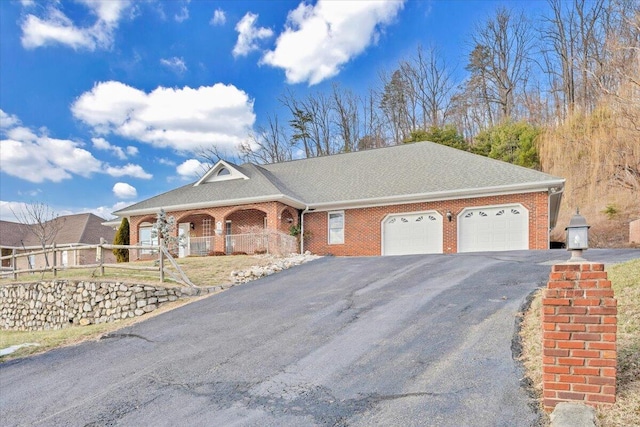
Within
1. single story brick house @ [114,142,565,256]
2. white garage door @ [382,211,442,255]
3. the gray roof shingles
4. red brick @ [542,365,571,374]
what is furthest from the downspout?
red brick @ [542,365,571,374]

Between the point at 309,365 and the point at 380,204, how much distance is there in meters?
13.1

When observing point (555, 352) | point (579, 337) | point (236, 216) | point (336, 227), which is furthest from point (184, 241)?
point (579, 337)

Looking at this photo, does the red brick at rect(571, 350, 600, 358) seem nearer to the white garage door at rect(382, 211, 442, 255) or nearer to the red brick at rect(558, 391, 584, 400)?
the red brick at rect(558, 391, 584, 400)

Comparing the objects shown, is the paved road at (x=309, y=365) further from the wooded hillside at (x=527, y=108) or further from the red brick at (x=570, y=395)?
the wooded hillside at (x=527, y=108)

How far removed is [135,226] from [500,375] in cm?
2112

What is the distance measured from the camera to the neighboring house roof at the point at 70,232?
107 ft

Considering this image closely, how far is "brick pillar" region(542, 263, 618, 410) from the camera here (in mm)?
3486

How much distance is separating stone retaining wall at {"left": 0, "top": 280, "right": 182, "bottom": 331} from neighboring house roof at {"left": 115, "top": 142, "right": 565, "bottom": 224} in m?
7.59

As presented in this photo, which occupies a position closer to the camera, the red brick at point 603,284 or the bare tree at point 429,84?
the red brick at point 603,284

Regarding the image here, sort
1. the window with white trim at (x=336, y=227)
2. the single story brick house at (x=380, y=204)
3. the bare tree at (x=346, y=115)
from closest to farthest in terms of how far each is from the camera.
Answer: the single story brick house at (x=380, y=204) → the window with white trim at (x=336, y=227) → the bare tree at (x=346, y=115)

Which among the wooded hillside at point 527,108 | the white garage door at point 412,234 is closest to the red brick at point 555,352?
the wooded hillside at point 527,108

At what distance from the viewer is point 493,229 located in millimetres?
16234

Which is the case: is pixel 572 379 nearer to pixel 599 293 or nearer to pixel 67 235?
pixel 599 293

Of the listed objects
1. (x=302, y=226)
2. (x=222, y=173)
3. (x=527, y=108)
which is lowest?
(x=302, y=226)
